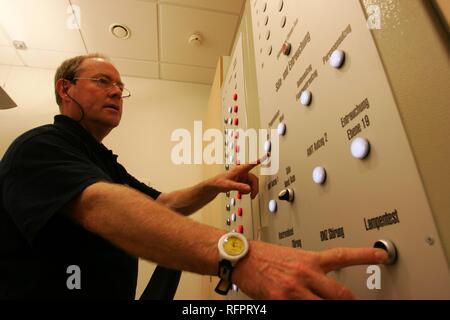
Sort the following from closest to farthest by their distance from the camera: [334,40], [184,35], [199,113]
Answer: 1. [334,40]
2. [184,35]
3. [199,113]

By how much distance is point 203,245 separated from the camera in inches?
15.0

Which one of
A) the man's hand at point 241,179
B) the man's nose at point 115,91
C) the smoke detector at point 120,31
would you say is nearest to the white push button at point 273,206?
the man's hand at point 241,179

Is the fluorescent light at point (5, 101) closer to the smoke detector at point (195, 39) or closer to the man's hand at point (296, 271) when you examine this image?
the smoke detector at point (195, 39)

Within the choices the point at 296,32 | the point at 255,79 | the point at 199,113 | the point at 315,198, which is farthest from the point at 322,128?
the point at 199,113

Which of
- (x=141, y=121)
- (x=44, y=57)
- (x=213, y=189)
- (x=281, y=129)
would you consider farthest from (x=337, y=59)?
(x=44, y=57)

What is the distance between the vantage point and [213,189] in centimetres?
93

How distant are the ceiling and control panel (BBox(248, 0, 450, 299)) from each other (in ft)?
4.38

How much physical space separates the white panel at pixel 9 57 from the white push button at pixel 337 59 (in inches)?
99.6

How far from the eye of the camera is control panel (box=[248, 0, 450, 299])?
0.33 metres

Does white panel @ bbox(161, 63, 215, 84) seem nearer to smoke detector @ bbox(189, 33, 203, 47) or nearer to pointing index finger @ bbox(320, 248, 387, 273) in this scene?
smoke detector @ bbox(189, 33, 203, 47)

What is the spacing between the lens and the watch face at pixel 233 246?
1.19 feet

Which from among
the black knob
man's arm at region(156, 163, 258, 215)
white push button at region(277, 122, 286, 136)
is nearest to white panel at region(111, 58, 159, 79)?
man's arm at region(156, 163, 258, 215)
